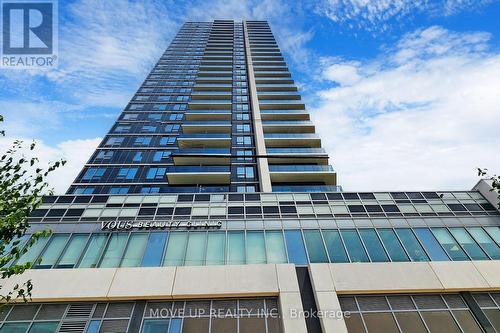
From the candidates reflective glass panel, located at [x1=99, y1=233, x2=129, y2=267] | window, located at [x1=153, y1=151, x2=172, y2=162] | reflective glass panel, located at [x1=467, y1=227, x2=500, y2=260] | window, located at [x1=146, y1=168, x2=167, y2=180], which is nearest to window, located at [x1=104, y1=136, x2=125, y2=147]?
window, located at [x1=153, y1=151, x2=172, y2=162]

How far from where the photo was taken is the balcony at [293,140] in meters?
36.1

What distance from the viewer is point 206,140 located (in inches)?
1444

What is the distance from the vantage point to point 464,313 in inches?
523

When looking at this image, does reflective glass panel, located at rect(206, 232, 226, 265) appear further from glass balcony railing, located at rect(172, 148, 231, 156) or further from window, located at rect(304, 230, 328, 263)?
glass balcony railing, located at rect(172, 148, 231, 156)

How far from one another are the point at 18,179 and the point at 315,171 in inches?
1068

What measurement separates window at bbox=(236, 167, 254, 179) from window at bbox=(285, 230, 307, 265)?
16.5 metres

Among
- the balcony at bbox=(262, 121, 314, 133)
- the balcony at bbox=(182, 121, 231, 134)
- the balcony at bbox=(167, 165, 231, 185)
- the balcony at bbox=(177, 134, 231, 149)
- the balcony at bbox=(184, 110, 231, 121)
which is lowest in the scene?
the balcony at bbox=(167, 165, 231, 185)

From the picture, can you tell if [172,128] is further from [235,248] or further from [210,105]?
[235,248]

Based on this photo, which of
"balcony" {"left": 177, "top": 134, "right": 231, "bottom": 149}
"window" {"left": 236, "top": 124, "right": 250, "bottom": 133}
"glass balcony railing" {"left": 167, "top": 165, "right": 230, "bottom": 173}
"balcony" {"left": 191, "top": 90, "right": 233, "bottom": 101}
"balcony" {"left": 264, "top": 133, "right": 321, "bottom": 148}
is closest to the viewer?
"glass balcony railing" {"left": 167, "top": 165, "right": 230, "bottom": 173}

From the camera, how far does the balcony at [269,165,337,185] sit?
1238 inches

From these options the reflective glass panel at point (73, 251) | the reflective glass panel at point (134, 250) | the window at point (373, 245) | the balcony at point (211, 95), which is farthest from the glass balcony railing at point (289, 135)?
the reflective glass panel at point (73, 251)

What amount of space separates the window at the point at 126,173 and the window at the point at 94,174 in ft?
7.20

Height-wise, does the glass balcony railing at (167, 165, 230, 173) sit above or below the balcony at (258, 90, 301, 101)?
below

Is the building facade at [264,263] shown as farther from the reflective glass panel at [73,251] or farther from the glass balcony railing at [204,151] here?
the glass balcony railing at [204,151]
